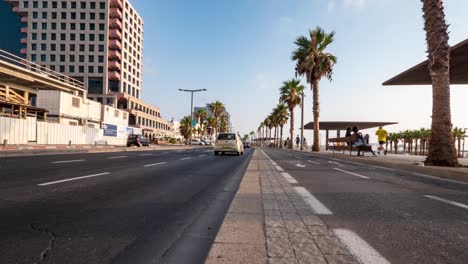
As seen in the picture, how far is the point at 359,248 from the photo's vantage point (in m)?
2.49

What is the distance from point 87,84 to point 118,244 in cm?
7346

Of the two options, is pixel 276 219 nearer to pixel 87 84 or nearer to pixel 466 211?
pixel 466 211

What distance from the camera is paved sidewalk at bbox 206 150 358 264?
7.47 ft

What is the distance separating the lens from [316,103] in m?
31.0

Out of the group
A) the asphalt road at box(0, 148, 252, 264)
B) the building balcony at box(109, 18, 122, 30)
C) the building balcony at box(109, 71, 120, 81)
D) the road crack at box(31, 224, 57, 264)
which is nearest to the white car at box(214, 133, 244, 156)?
the asphalt road at box(0, 148, 252, 264)

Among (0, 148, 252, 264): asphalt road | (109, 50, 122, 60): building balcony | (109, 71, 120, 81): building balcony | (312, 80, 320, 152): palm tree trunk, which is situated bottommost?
(0, 148, 252, 264): asphalt road

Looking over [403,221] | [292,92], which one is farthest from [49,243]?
[292,92]

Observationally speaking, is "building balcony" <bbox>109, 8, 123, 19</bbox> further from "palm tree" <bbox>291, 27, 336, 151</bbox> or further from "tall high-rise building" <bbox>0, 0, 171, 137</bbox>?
"palm tree" <bbox>291, 27, 336, 151</bbox>

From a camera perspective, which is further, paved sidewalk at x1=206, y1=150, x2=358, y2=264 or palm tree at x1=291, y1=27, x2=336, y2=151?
palm tree at x1=291, y1=27, x2=336, y2=151

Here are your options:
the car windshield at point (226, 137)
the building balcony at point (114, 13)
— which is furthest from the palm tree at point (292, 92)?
the building balcony at point (114, 13)

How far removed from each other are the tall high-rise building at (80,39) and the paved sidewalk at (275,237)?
69779 mm

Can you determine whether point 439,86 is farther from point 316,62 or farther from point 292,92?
point 292,92

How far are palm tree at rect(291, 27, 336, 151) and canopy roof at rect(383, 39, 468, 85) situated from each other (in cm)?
1233

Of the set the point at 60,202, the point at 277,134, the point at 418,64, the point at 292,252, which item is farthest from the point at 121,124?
the point at 277,134
